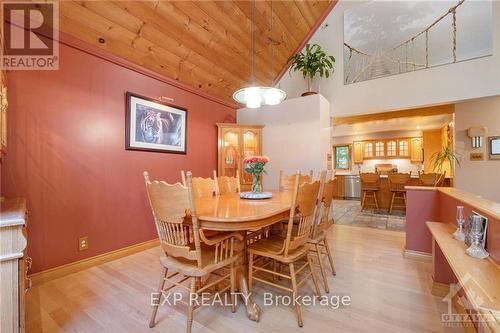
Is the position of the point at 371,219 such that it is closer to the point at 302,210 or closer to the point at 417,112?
the point at 417,112

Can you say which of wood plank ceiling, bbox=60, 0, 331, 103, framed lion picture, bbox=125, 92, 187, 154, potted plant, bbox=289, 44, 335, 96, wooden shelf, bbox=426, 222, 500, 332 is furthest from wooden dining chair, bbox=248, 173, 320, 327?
potted plant, bbox=289, 44, 335, 96

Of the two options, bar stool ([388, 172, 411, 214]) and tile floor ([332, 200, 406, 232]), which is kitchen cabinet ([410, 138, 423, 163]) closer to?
bar stool ([388, 172, 411, 214])

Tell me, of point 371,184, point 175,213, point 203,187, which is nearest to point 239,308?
point 175,213

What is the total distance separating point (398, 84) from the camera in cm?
362

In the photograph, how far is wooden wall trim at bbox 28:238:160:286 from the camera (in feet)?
6.85

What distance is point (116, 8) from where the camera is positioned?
2.29 meters

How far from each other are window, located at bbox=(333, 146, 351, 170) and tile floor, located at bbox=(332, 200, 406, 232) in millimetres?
3034

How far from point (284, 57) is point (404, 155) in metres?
5.31

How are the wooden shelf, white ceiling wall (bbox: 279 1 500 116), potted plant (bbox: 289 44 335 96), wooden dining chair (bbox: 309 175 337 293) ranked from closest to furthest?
1. the wooden shelf
2. wooden dining chair (bbox: 309 175 337 293)
3. white ceiling wall (bbox: 279 1 500 116)
4. potted plant (bbox: 289 44 335 96)

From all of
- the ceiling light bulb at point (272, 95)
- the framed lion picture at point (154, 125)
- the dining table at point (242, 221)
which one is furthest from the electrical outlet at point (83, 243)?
the ceiling light bulb at point (272, 95)

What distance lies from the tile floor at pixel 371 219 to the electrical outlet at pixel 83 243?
12.9 ft

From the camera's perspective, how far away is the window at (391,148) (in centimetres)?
727

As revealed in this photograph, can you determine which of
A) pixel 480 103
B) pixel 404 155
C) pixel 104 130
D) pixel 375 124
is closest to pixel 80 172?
pixel 104 130

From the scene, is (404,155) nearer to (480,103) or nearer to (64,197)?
(480,103)
